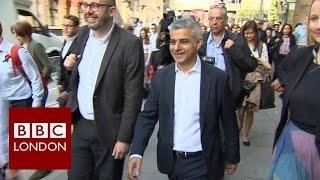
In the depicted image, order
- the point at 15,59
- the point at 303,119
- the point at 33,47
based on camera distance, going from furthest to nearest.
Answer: the point at 33,47, the point at 15,59, the point at 303,119

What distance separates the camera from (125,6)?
46125mm

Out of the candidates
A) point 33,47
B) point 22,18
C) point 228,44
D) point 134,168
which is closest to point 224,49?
point 228,44

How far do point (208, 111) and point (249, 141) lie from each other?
416cm

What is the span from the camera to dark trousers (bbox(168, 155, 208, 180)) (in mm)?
3104

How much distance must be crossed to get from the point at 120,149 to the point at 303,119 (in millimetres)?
1331

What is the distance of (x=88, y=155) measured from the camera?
12.0ft

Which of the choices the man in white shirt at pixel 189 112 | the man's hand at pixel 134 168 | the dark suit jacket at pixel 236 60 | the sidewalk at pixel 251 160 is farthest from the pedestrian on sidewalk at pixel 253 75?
the man's hand at pixel 134 168

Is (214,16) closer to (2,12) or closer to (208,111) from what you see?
(208,111)

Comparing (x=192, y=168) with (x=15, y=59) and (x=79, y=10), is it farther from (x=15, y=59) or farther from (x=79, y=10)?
(x=79, y=10)

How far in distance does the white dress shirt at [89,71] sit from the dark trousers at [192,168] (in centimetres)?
81

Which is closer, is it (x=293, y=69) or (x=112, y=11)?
(x=293, y=69)

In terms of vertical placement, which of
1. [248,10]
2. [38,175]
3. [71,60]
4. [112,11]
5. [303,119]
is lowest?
[248,10]

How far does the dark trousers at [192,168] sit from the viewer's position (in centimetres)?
310

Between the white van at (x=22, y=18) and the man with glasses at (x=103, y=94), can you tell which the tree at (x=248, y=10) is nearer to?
the white van at (x=22, y=18)
